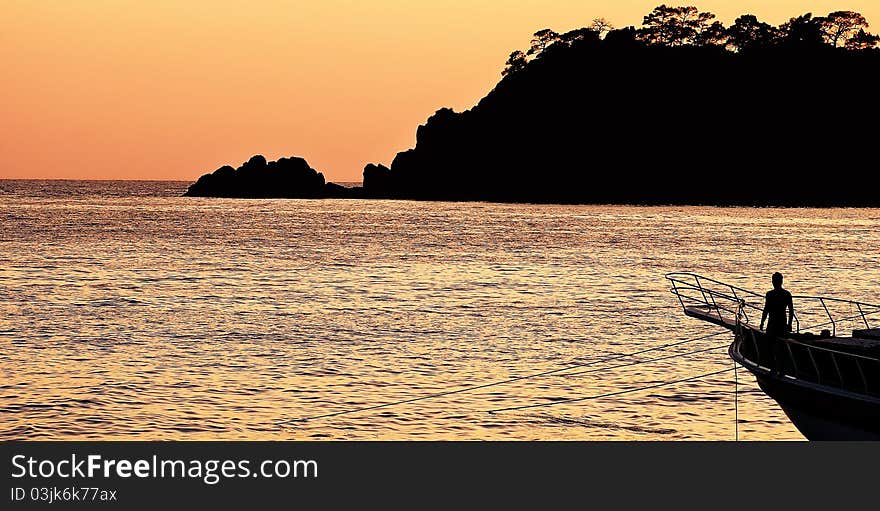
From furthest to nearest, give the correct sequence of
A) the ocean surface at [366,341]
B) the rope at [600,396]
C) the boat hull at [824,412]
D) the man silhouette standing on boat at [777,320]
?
the rope at [600,396] → the ocean surface at [366,341] → the man silhouette standing on boat at [777,320] → the boat hull at [824,412]

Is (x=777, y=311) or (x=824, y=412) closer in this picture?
(x=824, y=412)

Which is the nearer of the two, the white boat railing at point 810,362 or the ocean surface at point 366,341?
the white boat railing at point 810,362

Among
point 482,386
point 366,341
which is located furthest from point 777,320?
point 366,341

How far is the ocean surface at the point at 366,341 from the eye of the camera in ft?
70.6

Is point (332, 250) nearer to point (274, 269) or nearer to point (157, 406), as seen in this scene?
point (274, 269)

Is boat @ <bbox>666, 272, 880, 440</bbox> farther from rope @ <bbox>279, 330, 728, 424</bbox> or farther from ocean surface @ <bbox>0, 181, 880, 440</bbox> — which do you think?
rope @ <bbox>279, 330, 728, 424</bbox>

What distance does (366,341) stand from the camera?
106 ft

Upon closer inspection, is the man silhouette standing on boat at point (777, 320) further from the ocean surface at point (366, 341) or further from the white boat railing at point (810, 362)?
the ocean surface at point (366, 341)

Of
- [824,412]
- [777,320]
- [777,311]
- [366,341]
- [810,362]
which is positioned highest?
[777,311]

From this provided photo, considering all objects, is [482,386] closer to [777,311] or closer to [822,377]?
[777,311]

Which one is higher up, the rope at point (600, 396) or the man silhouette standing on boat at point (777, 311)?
the man silhouette standing on boat at point (777, 311)

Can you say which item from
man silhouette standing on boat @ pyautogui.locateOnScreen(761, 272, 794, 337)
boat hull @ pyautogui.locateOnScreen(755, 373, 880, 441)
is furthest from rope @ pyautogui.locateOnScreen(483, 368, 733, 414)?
man silhouette standing on boat @ pyautogui.locateOnScreen(761, 272, 794, 337)

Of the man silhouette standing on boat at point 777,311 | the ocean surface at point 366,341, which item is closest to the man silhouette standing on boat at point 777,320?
the man silhouette standing on boat at point 777,311

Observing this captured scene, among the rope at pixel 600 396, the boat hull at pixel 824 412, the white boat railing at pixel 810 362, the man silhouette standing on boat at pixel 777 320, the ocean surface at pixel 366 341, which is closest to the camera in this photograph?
the boat hull at pixel 824 412
